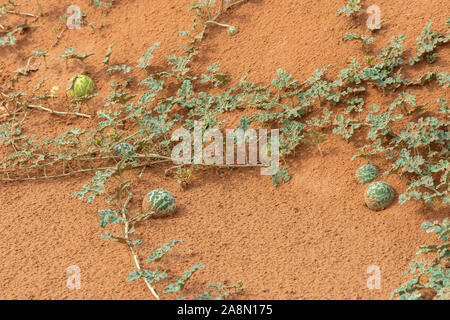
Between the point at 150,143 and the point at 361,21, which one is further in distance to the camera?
the point at 361,21

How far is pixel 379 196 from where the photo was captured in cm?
414

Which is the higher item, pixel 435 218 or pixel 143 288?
pixel 435 218

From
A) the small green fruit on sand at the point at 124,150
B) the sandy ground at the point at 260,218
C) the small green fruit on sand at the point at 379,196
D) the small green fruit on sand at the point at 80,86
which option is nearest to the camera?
the sandy ground at the point at 260,218

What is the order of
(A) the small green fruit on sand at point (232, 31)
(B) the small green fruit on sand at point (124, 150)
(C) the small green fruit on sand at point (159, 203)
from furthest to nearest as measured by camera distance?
(A) the small green fruit on sand at point (232, 31) → (B) the small green fruit on sand at point (124, 150) → (C) the small green fruit on sand at point (159, 203)

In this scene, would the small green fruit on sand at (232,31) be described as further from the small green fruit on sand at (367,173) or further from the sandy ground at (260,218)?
the small green fruit on sand at (367,173)

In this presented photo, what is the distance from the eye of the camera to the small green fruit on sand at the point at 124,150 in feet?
15.7

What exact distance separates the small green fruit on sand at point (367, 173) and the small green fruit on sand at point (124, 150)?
1633mm

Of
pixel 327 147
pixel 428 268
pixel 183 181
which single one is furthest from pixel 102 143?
pixel 428 268

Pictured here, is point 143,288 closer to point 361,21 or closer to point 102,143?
point 102,143

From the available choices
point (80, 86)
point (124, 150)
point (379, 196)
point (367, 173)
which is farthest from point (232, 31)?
point (379, 196)

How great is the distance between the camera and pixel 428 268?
11.7 feet

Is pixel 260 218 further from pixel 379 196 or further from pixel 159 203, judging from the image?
pixel 379 196

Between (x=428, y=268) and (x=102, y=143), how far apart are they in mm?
2521

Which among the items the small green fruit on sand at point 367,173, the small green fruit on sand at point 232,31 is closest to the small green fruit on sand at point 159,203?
the small green fruit on sand at point 367,173
